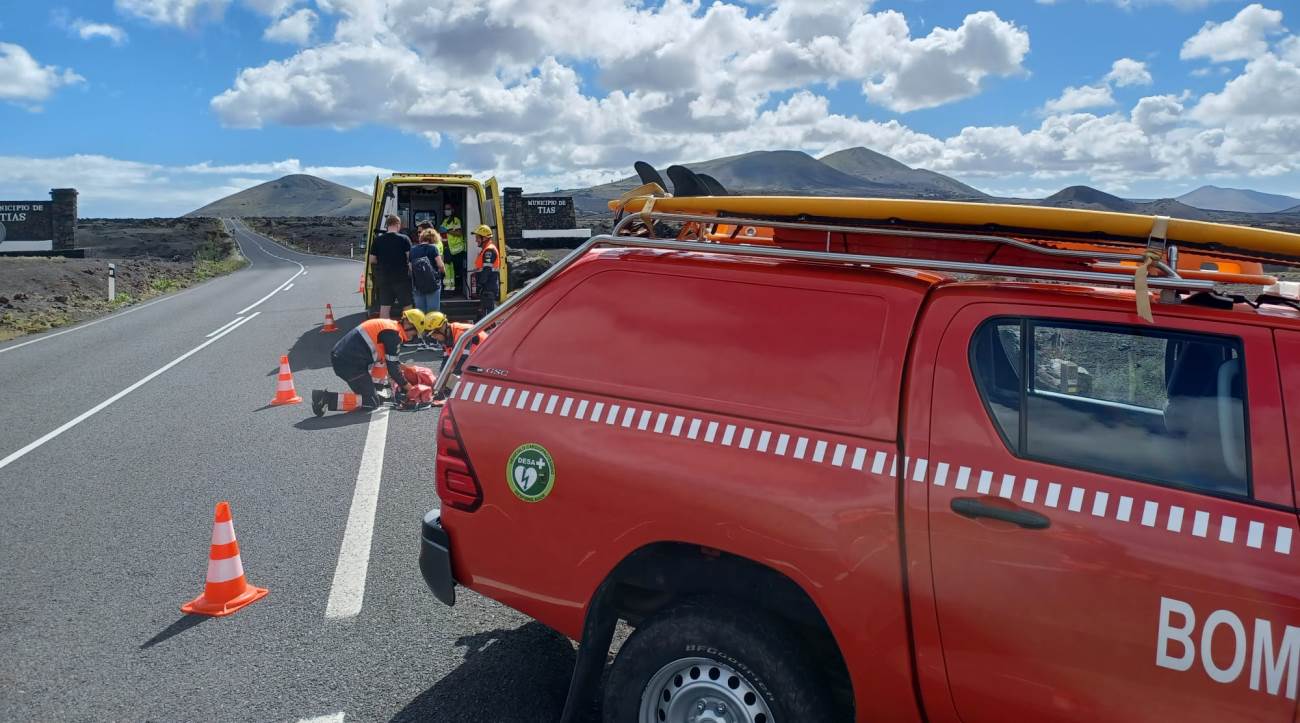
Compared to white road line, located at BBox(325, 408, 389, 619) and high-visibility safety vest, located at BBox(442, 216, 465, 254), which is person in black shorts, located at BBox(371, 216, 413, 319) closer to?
high-visibility safety vest, located at BBox(442, 216, 465, 254)

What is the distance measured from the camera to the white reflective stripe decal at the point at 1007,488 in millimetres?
2432

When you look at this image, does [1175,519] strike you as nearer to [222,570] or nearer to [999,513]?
[999,513]

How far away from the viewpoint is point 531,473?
314cm

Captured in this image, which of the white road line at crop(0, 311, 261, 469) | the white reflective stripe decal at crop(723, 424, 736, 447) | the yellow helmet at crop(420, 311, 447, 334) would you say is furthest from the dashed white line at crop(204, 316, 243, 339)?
the white reflective stripe decal at crop(723, 424, 736, 447)

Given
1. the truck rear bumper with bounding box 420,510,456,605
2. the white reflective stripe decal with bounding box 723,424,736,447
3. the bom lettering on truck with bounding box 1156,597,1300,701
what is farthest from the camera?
the truck rear bumper with bounding box 420,510,456,605

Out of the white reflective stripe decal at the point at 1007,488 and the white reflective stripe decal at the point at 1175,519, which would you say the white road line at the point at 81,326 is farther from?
the white reflective stripe decal at the point at 1175,519

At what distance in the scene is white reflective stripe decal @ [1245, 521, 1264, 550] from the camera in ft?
7.13

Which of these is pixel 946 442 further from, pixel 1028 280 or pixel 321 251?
pixel 321 251

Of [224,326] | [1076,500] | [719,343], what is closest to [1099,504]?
[1076,500]

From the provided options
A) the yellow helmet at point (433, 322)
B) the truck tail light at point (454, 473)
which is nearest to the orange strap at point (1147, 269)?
the truck tail light at point (454, 473)

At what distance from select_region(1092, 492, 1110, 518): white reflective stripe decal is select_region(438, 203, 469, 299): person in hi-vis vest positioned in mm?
13893

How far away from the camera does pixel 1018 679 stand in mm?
2395

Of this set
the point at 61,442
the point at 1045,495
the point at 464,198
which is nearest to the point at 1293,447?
the point at 1045,495

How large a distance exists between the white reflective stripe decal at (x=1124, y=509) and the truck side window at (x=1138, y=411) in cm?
8
